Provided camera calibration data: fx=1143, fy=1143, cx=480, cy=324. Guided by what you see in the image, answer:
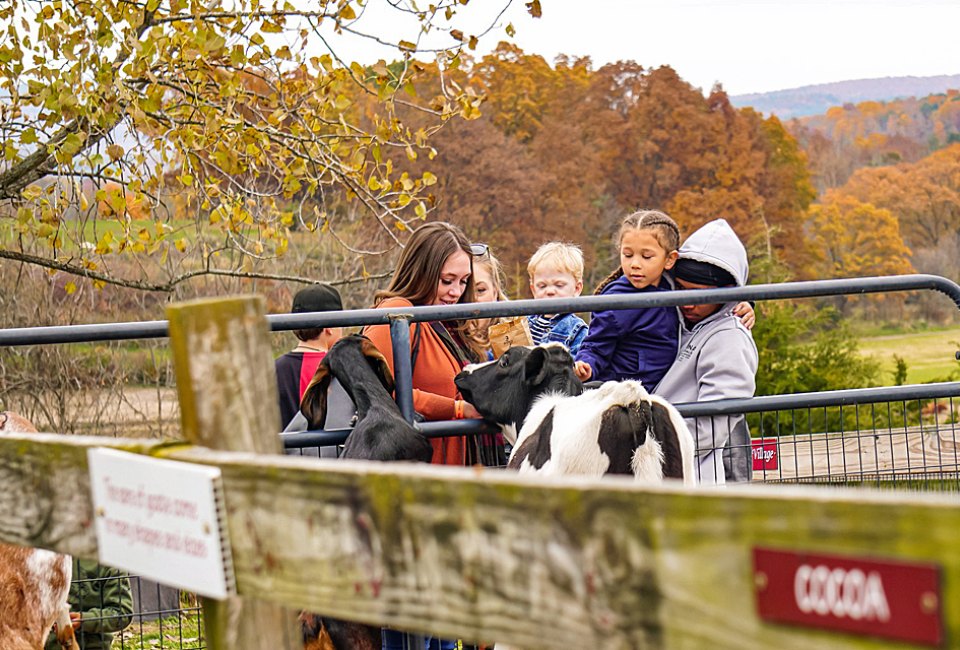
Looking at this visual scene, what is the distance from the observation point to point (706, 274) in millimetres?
4750

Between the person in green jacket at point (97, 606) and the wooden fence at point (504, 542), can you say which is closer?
the wooden fence at point (504, 542)

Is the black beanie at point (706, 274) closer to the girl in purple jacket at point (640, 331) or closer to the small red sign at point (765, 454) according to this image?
the girl in purple jacket at point (640, 331)

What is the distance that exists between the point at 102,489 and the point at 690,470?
7.27 ft

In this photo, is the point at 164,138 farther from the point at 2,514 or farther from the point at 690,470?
the point at 2,514

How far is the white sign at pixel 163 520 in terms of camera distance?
6.02 ft

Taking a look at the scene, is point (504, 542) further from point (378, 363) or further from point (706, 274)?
point (706, 274)

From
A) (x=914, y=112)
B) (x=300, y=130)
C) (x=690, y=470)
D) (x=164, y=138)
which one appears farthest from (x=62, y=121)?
(x=914, y=112)

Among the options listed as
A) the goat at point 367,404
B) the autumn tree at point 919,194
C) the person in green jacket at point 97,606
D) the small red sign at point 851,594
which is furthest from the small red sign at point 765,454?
the autumn tree at point 919,194

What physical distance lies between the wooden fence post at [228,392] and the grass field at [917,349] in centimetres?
2696

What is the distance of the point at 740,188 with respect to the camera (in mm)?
38125

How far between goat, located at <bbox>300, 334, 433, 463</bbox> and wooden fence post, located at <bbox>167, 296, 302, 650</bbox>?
72.8 inches

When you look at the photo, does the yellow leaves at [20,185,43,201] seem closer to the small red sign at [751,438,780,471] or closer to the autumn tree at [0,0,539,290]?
the autumn tree at [0,0,539,290]

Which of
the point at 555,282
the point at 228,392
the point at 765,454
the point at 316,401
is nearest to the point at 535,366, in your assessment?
the point at 316,401

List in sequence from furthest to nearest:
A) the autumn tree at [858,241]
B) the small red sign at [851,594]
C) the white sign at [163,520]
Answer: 1. the autumn tree at [858,241]
2. the white sign at [163,520]
3. the small red sign at [851,594]
